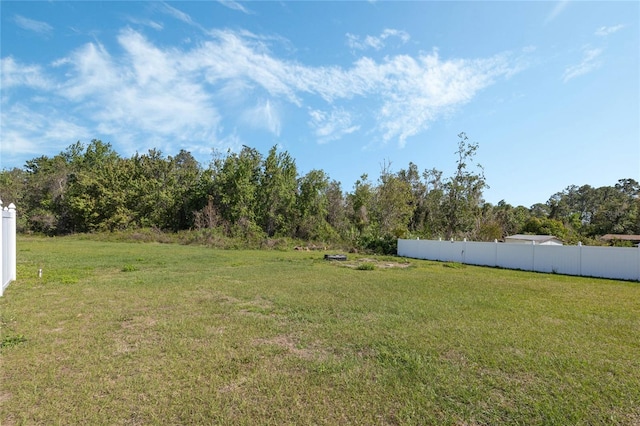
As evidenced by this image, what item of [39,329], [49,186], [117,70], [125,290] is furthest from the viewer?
[49,186]

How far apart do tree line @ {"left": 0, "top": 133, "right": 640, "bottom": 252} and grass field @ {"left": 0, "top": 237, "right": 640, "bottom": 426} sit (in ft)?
69.9

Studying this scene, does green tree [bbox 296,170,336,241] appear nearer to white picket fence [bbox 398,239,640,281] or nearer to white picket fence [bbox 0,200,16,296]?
white picket fence [bbox 398,239,640,281]

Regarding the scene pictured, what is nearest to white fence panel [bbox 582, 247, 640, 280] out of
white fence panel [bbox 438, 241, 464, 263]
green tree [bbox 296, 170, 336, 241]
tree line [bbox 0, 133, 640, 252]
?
white fence panel [bbox 438, 241, 464, 263]

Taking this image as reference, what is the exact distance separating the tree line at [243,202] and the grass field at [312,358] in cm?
2129

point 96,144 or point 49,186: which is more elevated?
point 96,144

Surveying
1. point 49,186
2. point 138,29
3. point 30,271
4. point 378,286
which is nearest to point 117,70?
point 138,29

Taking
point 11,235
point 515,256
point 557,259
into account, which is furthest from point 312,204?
point 11,235

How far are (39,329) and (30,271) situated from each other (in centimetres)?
634

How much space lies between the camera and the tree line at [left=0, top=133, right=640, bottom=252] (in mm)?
30047

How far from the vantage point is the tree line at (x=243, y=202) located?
98.6ft

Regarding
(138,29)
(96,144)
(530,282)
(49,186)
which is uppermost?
(96,144)

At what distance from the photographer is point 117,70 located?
13727 millimetres

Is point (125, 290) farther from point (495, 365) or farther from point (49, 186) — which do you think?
point (49, 186)

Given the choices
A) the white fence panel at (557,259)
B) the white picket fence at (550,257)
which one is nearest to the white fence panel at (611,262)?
the white picket fence at (550,257)
